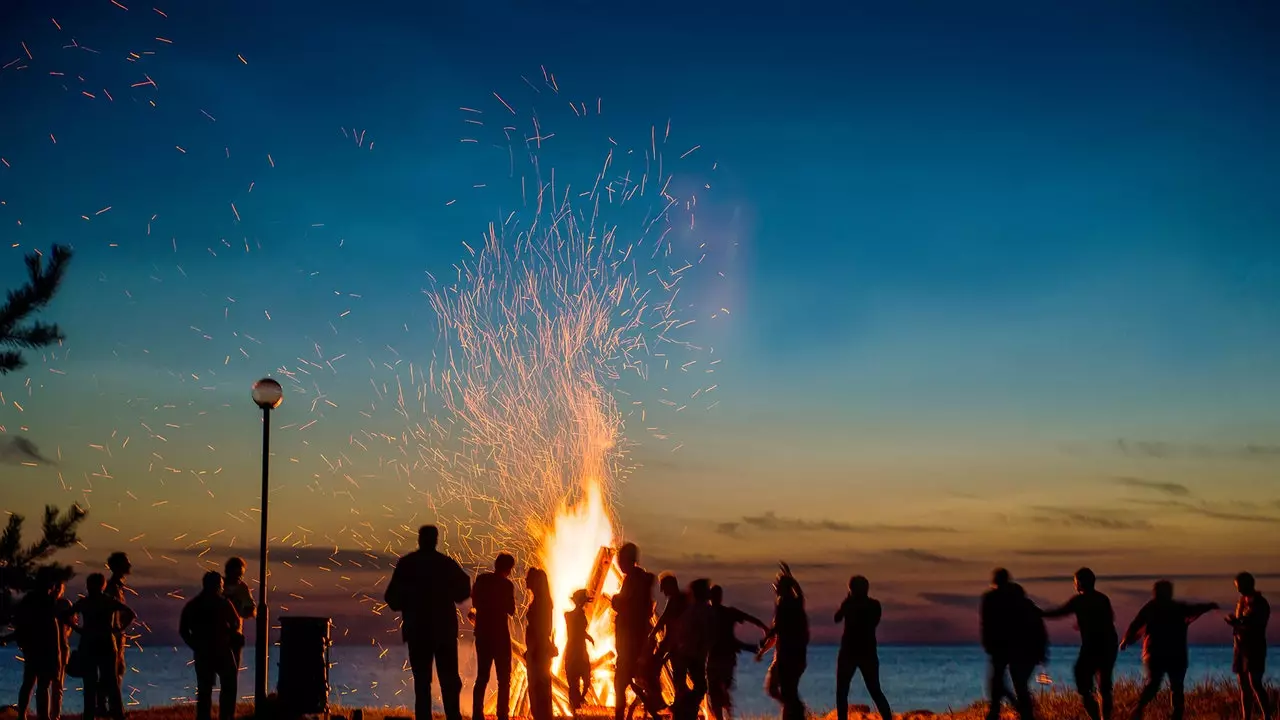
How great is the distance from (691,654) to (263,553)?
5.86m

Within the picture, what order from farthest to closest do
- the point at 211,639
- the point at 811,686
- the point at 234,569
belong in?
the point at 811,686
the point at 234,569
the point at 211,639

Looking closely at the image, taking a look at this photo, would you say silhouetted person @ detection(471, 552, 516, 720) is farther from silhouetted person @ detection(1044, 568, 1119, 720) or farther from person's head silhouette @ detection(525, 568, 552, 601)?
silhouetted person @ detection(1044, 568, 1119, 720)

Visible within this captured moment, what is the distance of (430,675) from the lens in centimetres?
1353

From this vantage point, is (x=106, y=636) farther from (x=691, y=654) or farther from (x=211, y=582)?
(x=691, y=654)

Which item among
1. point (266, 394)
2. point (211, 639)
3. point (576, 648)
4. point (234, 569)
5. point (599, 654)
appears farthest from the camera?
point (599, 654)

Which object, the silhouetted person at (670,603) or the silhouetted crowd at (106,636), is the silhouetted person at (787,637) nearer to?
the silhouetted person at (670,603)

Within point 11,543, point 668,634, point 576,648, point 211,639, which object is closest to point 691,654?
point 668,634

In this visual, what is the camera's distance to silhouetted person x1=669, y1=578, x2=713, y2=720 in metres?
14.2

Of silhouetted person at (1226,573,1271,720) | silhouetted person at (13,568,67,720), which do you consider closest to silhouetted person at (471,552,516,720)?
silhouetted person at (13,568,67,720)

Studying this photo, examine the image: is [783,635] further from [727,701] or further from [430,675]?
[430,675]

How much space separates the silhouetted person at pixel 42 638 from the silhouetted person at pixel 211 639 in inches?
76.9

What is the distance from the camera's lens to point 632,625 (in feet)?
49.0

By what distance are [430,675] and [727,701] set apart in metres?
3.43

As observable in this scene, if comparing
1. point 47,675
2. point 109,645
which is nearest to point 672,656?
point 109,645
